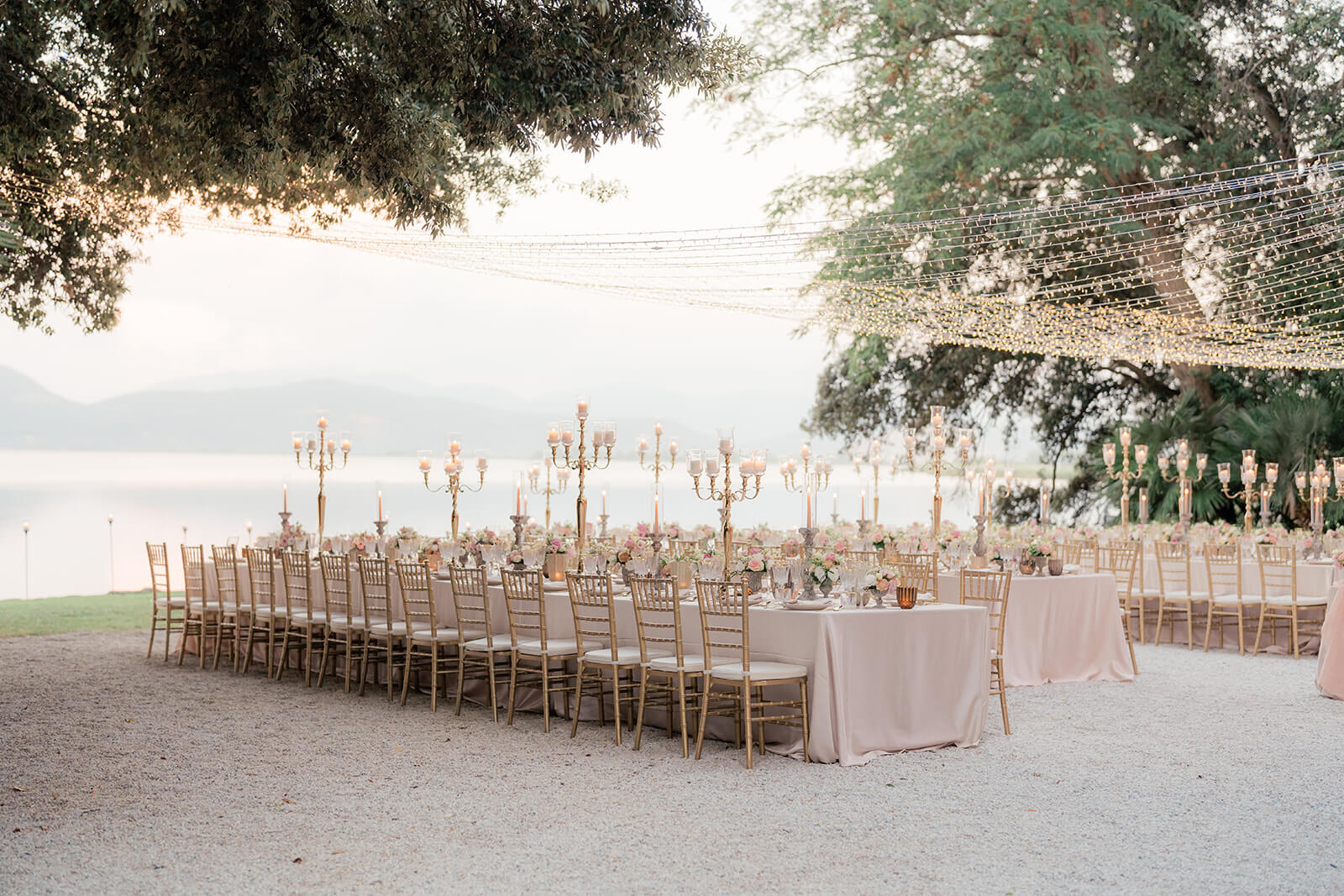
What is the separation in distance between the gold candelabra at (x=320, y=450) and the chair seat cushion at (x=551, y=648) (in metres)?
3.42

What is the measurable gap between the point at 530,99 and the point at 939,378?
15.1 meters

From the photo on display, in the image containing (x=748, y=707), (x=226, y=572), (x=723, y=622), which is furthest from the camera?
(x=226, y=572)

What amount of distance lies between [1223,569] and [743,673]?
7501 mm

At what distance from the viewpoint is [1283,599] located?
1094 centimetres

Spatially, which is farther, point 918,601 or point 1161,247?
point 1161,247

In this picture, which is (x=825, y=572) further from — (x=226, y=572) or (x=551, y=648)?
(x=226, y=572)

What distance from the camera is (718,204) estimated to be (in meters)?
15.7

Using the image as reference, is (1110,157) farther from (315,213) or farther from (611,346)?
(611,346)

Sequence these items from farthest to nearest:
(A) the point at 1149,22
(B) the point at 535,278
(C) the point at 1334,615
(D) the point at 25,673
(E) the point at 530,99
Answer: (A) the point at 1149,22, (B) the point at 535,278, (D) the point at 25,673, (C) the point at 1334,615, (E) the point at 530,99

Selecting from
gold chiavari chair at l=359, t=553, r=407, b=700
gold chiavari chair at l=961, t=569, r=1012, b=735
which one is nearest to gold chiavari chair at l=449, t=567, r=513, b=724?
gold chiavari chair at l=359, t=553, r=407, b=700

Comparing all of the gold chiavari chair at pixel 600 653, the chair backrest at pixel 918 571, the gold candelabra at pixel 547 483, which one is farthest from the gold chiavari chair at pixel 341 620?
the chair backrest at pixel 918 571

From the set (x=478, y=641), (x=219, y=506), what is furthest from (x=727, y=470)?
(x=219, y=506)

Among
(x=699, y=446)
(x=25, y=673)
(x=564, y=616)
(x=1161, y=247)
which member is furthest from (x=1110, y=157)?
(x=25, y=673)

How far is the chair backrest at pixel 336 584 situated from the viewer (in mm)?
8945
